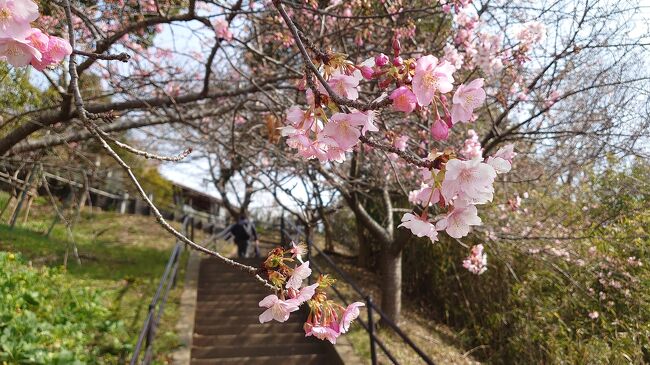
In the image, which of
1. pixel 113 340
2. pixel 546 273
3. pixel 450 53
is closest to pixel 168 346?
pixel 113 340

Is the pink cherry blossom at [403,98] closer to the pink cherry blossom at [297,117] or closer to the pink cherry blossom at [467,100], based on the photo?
the pink cherry blossom at [467,100]

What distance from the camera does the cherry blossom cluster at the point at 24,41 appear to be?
888 mm

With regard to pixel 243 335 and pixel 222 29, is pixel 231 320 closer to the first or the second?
pixel 243 335

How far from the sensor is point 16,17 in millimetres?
895

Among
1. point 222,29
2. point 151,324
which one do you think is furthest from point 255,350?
point 222,29

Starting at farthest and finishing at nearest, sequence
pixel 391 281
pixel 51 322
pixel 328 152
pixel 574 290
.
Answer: pixel 391 281 < pixel 574 290 < pixel 51 322 < pixel 328 152

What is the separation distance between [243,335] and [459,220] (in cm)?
510

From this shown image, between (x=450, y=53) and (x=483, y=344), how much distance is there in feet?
14.9

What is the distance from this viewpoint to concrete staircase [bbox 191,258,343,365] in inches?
200

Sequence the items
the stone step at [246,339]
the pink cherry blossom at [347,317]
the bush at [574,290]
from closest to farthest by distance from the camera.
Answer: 1. the pink cherry blossom at [347,317]
2. the bush at [574,290]
3. the stone step at [246,339]

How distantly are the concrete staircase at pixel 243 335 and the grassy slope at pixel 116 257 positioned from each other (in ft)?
1.25

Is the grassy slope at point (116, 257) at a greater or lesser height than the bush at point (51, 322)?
greater

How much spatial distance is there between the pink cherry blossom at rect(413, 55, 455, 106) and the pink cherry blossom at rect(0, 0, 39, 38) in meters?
0.75

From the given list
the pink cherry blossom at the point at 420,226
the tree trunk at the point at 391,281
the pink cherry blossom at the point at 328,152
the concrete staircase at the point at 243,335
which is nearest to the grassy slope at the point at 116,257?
the concrete staircase at the point at 243,335
